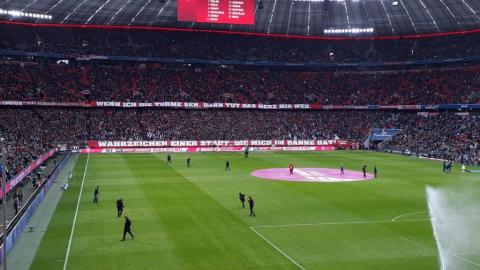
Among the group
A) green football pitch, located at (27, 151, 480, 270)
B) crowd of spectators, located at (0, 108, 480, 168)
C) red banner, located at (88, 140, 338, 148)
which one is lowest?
green football pitch, located at (27, 151, 480, 270)

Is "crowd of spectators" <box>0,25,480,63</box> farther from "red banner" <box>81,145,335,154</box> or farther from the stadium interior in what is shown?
"red banner" <box>81,145,335,154</box>

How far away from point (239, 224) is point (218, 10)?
31.5 metres

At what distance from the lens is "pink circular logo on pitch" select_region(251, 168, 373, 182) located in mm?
45969

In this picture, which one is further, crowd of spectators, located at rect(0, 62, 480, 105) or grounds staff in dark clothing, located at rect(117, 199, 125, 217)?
crowd of spectators, located at rect(0, 62, 480, 105)

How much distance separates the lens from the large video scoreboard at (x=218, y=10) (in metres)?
53.0

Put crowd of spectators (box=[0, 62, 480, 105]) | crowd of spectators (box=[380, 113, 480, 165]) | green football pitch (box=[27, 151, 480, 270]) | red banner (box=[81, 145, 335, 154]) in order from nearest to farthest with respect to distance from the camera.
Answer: green football pitch (box=[27, 151, 480, 270]), crowd of spectators (box=[380, 113, 480, 165]), red banner (box=[81, 145, 335, 154]), crowd of spectators (box=[0, 62, 480, 105])

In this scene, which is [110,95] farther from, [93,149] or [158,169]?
[158,169]

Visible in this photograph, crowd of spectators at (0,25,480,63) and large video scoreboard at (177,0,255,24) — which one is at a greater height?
crowd of spectators at (0,25,480,63)

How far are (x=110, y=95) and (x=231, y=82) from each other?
76.4 feet

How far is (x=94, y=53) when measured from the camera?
3423 inches

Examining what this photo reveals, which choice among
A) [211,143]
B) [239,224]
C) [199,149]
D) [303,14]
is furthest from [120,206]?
[303,14]

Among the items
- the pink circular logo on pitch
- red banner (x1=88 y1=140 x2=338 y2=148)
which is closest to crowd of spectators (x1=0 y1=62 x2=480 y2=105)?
red banner (x1=88 y1=140 x2=338 y2=148)

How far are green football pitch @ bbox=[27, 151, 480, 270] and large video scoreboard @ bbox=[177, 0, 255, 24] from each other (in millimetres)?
17291

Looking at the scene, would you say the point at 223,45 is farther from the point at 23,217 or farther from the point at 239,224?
the point at 23,217
